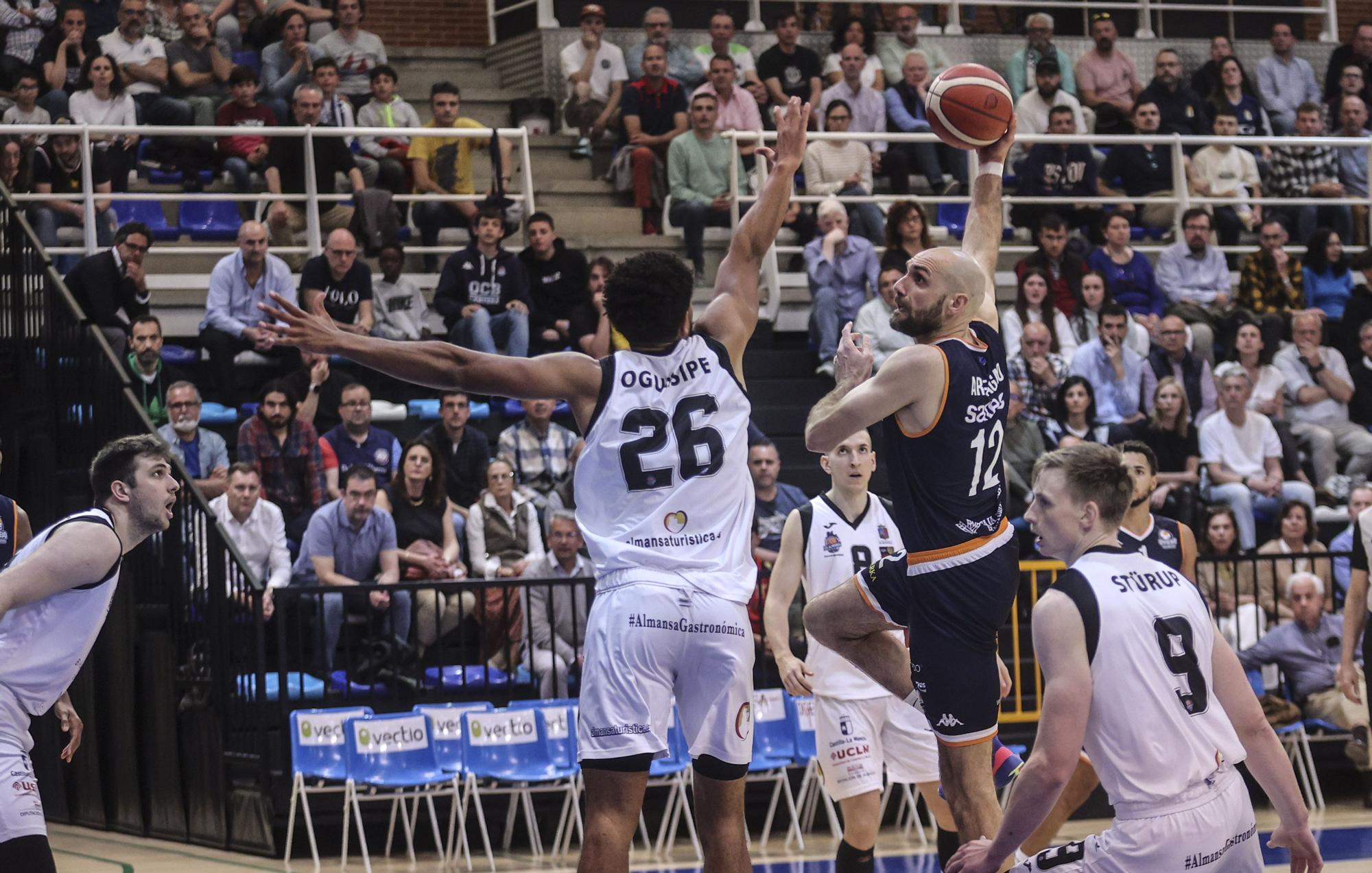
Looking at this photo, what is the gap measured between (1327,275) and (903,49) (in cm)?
461

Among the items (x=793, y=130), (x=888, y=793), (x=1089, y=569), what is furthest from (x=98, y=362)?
(x=1089, y=569)

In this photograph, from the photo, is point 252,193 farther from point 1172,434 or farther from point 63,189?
point 1172,434

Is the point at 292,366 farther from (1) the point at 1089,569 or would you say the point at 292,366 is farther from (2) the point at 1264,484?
(1) the point at 1089,569

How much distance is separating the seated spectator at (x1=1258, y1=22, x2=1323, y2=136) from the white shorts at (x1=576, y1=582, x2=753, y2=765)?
576 inches

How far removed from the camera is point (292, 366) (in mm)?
12891

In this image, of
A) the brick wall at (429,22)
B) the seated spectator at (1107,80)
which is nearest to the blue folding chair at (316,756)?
the brick wall at (429,22)

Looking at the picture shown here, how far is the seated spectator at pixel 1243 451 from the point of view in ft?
44.4

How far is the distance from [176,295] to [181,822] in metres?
4.51

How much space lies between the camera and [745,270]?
599 cm

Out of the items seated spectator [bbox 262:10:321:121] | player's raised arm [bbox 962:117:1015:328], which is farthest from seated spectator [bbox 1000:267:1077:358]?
player's raised arm [bbox 962:117:1015:328]

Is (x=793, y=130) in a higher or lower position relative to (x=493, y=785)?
higher

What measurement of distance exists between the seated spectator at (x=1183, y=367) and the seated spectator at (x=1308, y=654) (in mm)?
2673

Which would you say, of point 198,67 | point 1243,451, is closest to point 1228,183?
point 1243,451

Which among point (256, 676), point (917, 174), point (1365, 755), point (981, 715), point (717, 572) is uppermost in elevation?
point (917, 174)
